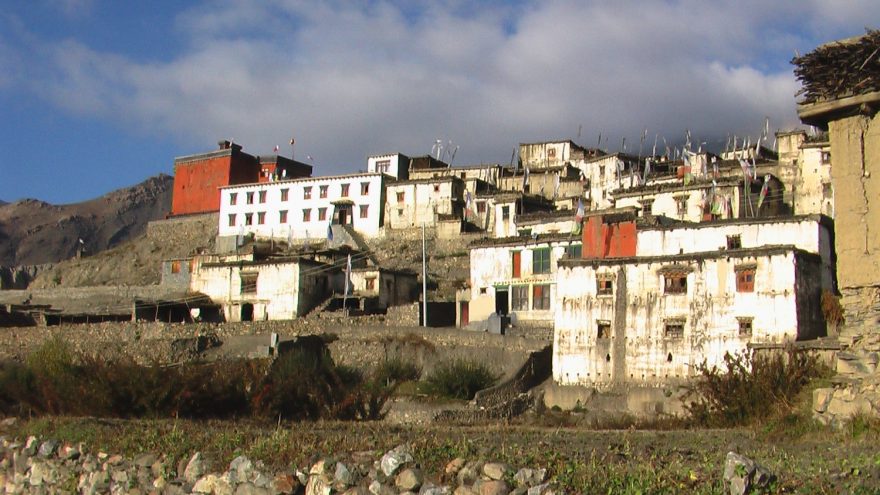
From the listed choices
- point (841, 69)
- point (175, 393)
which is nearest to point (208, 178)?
point (175, 393)

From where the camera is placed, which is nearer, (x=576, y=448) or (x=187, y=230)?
(x=576, y=448)

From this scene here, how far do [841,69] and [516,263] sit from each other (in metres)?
30.4

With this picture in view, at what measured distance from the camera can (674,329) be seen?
1367 inches

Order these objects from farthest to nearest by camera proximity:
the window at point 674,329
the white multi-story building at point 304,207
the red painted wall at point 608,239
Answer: the white multi-story building at point 304,207, the red painted wall at point 608,239, the window at point 674,329

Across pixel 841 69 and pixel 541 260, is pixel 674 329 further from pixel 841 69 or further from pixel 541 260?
pixel 841 69

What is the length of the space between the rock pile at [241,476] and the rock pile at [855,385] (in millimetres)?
7504

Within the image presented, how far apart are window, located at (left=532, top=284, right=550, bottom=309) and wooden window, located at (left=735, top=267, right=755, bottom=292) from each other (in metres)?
11.8

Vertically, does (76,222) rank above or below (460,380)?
above

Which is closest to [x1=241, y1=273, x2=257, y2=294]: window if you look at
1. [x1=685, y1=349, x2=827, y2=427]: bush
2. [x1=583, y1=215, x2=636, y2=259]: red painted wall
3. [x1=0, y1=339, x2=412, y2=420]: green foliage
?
[x1=583, y1=215, x2=636, y2=259]: red painted wall

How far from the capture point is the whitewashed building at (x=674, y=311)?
33281mm

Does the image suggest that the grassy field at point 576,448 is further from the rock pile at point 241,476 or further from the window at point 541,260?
the window at point 541,260

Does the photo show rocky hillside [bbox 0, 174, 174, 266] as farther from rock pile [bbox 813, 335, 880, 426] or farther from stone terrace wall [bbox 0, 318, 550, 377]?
rock pile [bbox 813, 335, 880, 426]

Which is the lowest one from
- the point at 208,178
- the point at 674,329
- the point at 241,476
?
the point at 241,476

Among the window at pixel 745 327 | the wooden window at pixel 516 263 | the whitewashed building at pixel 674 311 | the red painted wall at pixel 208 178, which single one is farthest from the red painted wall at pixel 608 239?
the red painted wall at pixel 208 178
